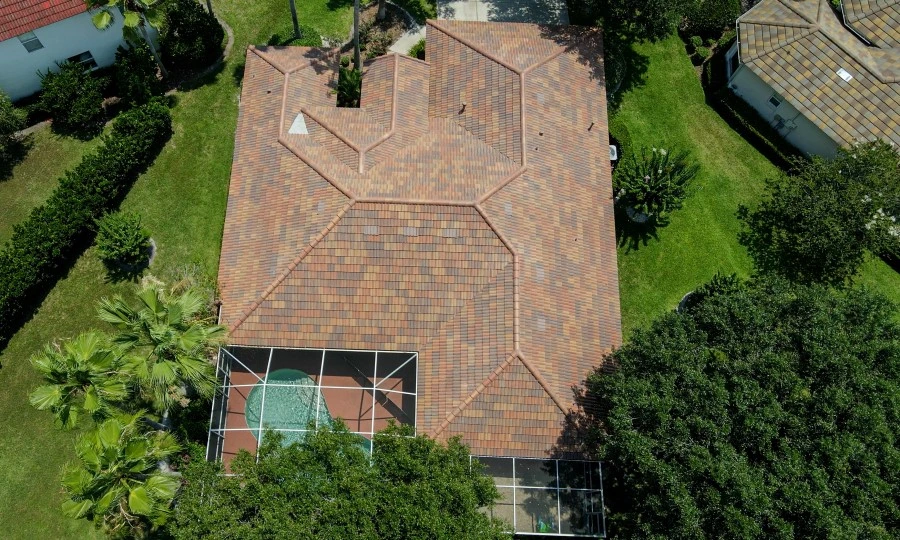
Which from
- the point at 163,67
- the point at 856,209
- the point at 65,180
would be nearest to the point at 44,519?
the point at 65,180

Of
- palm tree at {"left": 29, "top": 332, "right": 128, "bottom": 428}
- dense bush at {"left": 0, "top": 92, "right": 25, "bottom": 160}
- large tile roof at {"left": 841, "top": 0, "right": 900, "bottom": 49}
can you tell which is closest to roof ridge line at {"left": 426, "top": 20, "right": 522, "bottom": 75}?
large tile roof at {"left": 841, "top": 0, "right": 900, "bottom": 49}

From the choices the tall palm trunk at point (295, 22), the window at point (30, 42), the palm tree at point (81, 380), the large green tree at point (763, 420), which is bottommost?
the large green tree at point (763, 420)

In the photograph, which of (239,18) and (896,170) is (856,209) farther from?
(239,18)

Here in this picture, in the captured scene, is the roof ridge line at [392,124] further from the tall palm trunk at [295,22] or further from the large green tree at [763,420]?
the large green tree at [763,420]

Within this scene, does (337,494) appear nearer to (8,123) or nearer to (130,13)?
(130,13)

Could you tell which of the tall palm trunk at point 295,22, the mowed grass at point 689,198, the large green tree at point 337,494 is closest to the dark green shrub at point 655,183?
the mowed grass at point 689,198
